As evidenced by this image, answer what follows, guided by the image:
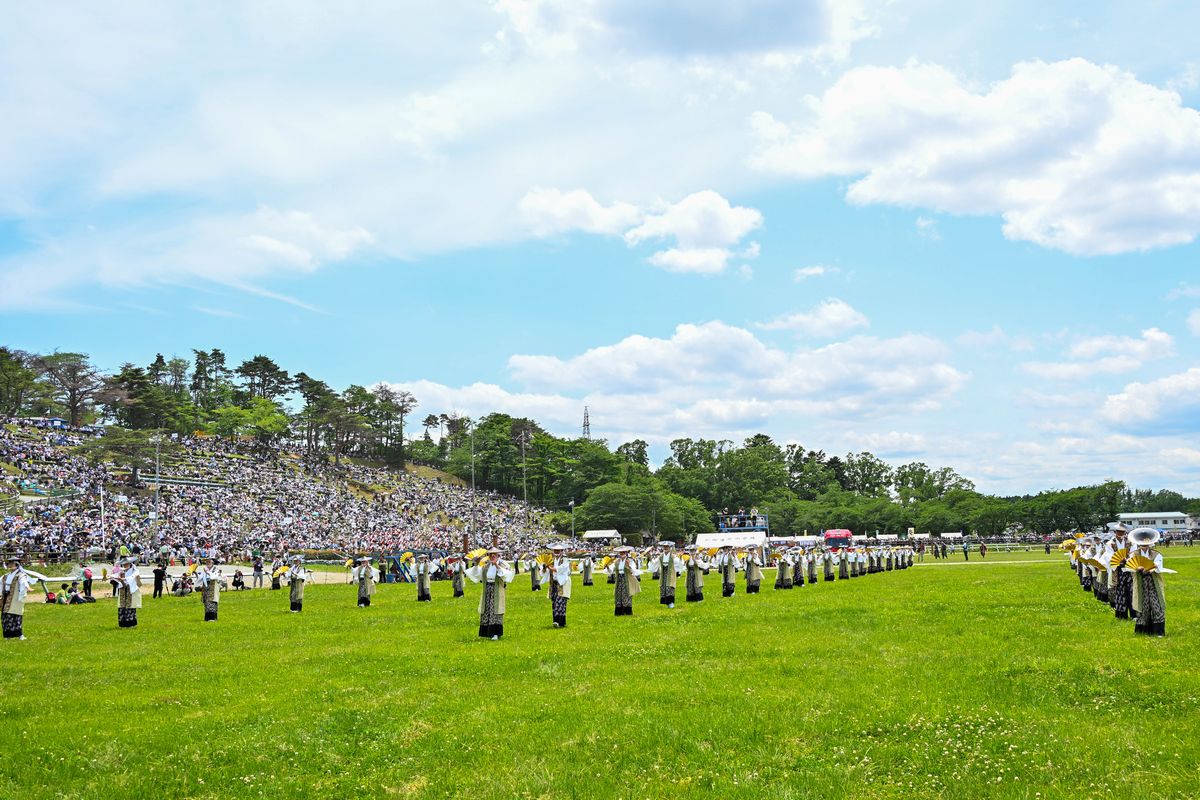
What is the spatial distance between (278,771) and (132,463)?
7431 centimetres

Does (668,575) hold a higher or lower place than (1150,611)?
lower

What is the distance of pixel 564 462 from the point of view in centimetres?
12550

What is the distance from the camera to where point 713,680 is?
1362 cm

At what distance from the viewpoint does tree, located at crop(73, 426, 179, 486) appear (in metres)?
70.8

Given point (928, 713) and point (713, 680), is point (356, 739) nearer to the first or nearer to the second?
point (713, 680)

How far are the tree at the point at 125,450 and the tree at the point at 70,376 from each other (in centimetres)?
2539

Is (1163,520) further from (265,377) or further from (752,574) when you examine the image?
(265,377)

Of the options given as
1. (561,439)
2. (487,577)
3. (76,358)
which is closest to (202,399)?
(76,358)

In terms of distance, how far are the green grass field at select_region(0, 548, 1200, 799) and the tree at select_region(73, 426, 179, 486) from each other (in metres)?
56.4

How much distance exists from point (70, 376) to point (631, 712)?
104003 millimetres

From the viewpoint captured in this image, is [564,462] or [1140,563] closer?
[1140,563]

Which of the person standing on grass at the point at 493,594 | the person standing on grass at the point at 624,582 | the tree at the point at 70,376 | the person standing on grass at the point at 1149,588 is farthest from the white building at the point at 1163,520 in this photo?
the tree at the point at 70,376

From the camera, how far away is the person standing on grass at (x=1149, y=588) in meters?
A: 16.5

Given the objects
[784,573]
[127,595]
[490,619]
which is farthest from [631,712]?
[784,573]
